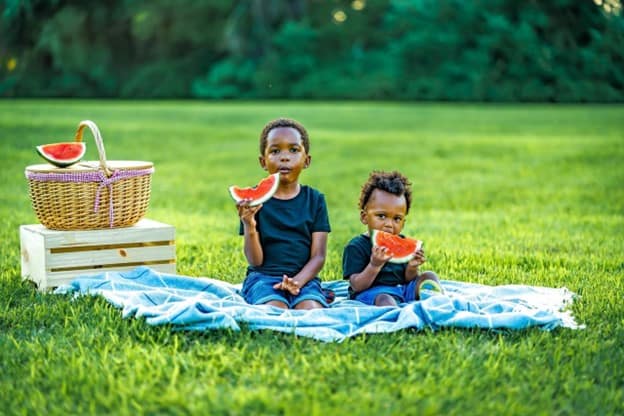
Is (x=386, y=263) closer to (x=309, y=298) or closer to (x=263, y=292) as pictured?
(x=309, y=298)

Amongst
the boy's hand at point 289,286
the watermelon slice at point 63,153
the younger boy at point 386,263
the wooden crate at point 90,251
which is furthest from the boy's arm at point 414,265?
the watermelon slice at point 63,153

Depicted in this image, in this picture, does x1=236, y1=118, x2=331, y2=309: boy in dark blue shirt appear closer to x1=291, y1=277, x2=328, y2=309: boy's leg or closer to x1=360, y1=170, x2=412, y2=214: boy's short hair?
x1=291, y1=277, x2=328, y2=309: boy's leg

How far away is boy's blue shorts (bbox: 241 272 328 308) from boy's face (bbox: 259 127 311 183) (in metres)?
0.59

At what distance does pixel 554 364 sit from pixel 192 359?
1.52 meters

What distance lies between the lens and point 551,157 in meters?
13.6

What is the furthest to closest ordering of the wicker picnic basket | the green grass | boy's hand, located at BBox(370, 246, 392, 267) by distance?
the wicker picnic basket → boy's hand, located at BBox(370, 246, 392, 267) → the green grass

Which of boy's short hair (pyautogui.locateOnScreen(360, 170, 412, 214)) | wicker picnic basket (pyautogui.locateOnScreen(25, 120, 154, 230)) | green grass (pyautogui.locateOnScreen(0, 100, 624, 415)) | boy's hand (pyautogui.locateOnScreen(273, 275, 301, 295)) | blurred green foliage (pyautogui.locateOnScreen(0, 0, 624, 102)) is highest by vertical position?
blurred green foliage (pyautogui.locateOnScreen(0, 0, 624, 102))

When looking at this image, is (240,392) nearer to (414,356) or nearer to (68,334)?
(414,356)

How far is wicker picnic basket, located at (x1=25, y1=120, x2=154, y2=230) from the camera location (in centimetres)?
511

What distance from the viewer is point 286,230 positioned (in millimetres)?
4848

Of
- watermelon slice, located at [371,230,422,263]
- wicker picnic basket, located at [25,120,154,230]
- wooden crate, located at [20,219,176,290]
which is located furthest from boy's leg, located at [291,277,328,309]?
wicker picnic basket, located at [25,120,154,230]

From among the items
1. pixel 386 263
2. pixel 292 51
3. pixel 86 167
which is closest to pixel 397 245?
pixel 386 263

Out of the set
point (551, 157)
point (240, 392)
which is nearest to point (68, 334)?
point (240, 392)

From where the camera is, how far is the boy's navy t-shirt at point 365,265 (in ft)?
15.7
